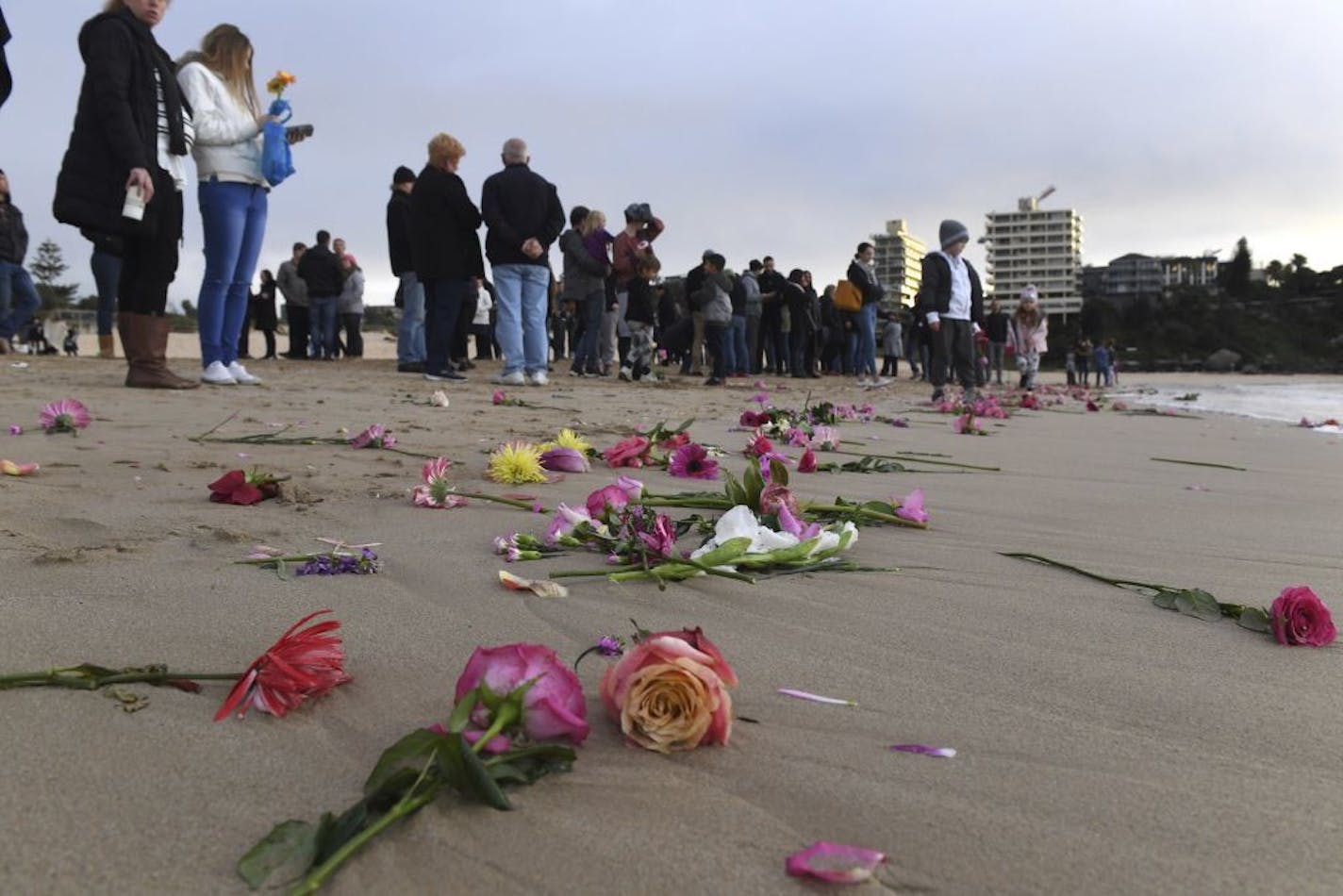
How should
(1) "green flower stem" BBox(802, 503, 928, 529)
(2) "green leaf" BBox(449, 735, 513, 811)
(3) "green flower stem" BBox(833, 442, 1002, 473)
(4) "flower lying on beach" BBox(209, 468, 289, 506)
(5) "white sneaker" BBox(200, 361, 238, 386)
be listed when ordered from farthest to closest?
(5) "white sneaker" BBox(200, 361, 238, 386), (3) "green flower stem" BBox(833, 442, 1002, 473), (4) "flower lying on beach" BBox(209, 468, 289, 506), (1) "green flower stem" BBox(802, 503, 928, 529), (2) "green leaf" BBox(449, 735, 513, 811)

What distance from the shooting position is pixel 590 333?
9.98 m

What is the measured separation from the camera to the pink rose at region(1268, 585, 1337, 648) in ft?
4.64

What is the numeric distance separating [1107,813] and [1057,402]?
9.46 metres

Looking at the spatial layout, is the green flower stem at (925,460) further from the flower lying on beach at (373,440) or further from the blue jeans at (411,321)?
the blue jeans at (411,321)

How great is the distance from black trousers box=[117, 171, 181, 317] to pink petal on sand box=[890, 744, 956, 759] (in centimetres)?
491

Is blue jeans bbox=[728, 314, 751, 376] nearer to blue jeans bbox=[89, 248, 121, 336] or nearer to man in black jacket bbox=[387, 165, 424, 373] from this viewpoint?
man in black jacket bbox=[387, 165, 424, 373]

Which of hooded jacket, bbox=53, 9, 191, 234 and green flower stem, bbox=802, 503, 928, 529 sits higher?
hooded jacket, bbox=53, 9, 191, 234

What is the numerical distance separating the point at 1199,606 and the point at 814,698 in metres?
0.83

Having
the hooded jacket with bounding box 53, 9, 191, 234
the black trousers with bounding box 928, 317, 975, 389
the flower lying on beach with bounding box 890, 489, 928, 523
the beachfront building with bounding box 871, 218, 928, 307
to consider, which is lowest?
the flower lying on beach with bounding box 890, 489, 928, 523

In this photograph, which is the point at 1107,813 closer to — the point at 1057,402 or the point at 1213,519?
the point at 1213,519

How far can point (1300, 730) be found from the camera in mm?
1104

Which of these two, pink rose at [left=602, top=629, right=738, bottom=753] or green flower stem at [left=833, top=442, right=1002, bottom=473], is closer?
pink rose at [left=602, top=629, right=738, bottom=753]

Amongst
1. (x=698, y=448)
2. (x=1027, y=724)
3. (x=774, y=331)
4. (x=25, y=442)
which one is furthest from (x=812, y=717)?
(x=774, y=331)

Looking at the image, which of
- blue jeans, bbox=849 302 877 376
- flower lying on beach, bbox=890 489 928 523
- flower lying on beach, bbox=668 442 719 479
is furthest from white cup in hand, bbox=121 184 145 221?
blue jeans, bbox=849 302 877 376
